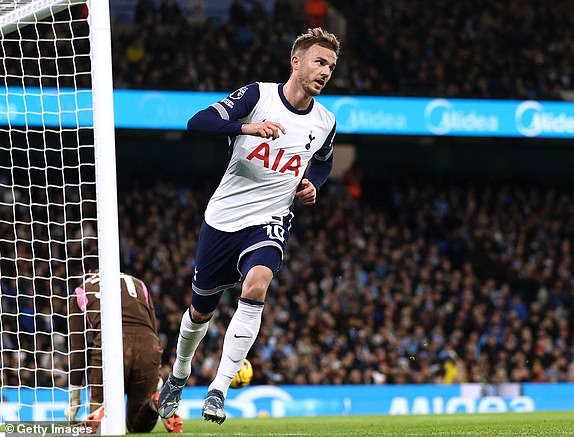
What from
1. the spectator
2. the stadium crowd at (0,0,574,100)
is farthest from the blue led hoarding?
the spectator

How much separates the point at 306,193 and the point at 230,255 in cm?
66

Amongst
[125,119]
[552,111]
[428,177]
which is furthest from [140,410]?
[428,177]

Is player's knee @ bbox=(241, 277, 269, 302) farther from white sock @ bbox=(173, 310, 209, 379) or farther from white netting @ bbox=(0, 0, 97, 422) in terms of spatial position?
white netting @ bbox=(0, 0, 97, 422)

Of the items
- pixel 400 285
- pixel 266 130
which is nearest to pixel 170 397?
pixel 266 130

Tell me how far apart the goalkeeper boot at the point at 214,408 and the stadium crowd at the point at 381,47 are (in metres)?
13.7

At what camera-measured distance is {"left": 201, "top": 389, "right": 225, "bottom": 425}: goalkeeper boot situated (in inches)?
247

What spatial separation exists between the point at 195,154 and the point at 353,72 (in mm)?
4769

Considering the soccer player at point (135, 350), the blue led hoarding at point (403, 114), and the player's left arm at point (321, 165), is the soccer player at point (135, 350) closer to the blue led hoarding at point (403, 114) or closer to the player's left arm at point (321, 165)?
the player's left arm at point (321, 165)

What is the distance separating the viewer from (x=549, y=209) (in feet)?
81.4

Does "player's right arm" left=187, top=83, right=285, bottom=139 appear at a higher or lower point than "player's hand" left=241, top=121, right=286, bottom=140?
higher

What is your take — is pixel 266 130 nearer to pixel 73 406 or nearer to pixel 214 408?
pixel 214 408

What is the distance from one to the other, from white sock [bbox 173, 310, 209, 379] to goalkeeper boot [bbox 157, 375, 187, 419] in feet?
0.17

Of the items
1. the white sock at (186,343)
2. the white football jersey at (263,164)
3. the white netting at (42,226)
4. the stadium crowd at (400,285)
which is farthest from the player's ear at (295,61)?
the stadium crowd at (400,285)

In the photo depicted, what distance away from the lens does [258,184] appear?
23.0ft
